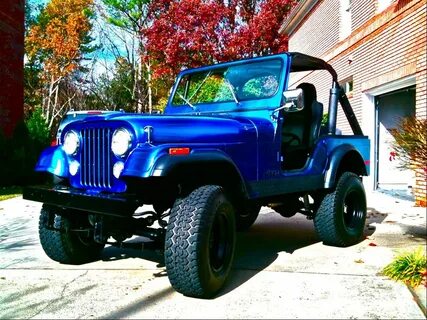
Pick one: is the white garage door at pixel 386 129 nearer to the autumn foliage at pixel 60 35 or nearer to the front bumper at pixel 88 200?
the front bumper at pixel 88 200

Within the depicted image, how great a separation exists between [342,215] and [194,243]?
2460 millimetres

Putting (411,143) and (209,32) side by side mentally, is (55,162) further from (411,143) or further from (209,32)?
(209,32)

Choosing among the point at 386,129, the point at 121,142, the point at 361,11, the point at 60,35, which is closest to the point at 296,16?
the point at 361,11

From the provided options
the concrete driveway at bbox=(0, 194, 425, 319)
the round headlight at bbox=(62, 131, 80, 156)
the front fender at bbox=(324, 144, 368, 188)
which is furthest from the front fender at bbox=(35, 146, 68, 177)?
the front fender at bbox=(324, 144, 368, 188)

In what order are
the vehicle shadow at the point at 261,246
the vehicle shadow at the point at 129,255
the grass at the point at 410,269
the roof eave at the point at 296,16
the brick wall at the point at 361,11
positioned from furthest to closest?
the roof eave at the point at 296,16 < the brick wall at the point at 361,11 < the vehicle shadow at the point at 129,255 < the vehicle shadow at the point at 261,246 < the grass at the point at 410,269

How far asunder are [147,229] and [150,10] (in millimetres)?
20067

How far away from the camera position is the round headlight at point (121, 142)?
11.4 feet

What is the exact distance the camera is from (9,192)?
473 inches

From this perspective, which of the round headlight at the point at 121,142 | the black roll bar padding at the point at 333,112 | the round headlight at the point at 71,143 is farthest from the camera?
the black roll bar padding at the point at 333,112

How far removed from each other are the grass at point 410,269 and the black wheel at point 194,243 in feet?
4.81

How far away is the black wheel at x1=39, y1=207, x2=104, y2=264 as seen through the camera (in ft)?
14.3

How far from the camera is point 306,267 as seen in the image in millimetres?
4461

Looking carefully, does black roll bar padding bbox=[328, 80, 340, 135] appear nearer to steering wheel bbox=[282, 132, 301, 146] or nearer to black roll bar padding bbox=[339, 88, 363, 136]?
black roll bar padding bbox=[339, 88, 363, 136]

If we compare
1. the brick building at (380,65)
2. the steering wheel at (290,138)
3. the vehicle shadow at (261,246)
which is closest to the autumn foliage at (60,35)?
the brick building at (380,65)
